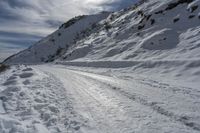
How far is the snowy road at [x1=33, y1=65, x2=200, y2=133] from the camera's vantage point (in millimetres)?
6732

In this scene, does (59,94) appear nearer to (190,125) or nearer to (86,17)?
(190,125)

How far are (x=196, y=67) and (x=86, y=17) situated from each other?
99.2 meters

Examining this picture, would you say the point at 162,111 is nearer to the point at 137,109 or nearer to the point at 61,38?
the point at 137,109

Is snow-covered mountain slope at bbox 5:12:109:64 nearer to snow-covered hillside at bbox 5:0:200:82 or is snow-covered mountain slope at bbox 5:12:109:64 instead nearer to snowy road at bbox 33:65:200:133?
snow-covered hillside at bbox 5:0:200:82

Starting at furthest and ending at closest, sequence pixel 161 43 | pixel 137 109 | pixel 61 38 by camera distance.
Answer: pixel 61 38, pixel 161 43, pixel 137 109

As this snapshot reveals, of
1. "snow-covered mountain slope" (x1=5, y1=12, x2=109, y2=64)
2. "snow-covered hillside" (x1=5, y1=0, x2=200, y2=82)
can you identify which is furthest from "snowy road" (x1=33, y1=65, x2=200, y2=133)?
"snow-covered mountain slope" (x1=5, y1=12, x2=109, y2=64)

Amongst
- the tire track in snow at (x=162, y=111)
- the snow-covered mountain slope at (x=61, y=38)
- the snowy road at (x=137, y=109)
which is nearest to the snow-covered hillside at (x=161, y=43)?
the snowy road at (x=137, y=109)

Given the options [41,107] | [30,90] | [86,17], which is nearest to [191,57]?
[30,90]

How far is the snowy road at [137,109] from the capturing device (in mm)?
6732

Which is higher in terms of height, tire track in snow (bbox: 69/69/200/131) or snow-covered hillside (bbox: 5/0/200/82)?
snow-covered hillside (bbox: 5/0/200/82)

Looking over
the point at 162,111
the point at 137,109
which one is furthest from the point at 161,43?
the point at 162,111

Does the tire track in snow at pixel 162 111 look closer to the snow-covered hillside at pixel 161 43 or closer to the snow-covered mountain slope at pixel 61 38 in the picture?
the snow-covered hillside at pixel 161 43

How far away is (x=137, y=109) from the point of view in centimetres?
833

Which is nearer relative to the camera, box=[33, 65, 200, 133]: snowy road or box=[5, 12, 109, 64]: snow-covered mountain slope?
box=[33, 65, 200, 133]: snowy road
